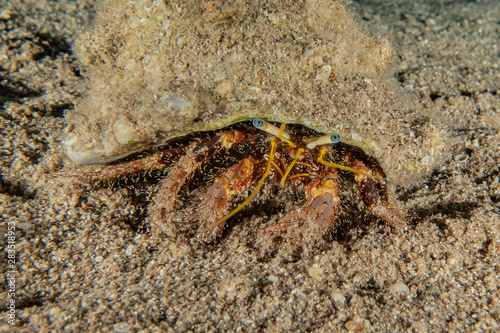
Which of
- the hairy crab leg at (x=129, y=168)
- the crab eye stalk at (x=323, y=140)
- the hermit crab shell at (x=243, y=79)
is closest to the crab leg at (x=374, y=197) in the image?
the hermit crab shell at (x=243, y=79)

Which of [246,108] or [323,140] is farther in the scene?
[323,140]

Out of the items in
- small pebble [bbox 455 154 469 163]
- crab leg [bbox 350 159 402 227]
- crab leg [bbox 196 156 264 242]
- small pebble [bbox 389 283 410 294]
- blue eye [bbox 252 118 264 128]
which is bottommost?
small pebble [bbox 389 283 410 294]

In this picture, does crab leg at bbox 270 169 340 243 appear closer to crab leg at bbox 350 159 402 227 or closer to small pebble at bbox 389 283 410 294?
crab leg at bbox 350 159 402 227

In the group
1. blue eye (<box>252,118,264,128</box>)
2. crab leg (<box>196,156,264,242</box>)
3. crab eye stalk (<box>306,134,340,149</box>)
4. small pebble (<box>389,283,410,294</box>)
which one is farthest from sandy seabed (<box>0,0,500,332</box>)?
blue eye (<box>252,118,264,128</box>)

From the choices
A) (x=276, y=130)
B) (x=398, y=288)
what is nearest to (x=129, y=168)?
(x=276, y=130)

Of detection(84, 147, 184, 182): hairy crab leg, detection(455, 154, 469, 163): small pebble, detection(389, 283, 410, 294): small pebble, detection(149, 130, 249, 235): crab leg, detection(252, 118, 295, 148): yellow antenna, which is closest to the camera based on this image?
detection(389, 283, 410, 294): small pebble

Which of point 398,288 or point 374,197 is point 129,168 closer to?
point 374,197

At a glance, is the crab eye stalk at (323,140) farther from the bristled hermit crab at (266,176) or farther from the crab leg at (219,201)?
the crab leg at (219,201)
